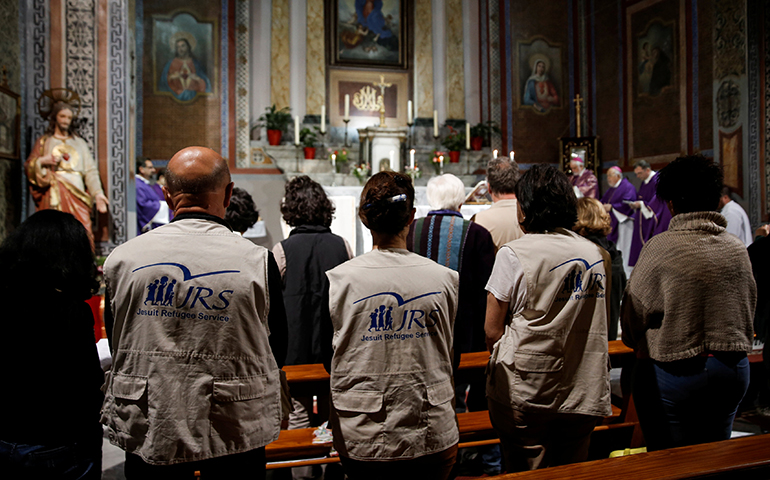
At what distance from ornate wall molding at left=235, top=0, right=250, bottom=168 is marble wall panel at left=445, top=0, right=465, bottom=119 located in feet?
13.2

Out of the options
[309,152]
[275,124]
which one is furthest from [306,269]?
[275,124]

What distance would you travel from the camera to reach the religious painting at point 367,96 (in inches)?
442

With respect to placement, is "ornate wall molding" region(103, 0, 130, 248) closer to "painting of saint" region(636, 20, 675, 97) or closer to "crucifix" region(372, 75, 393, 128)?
"crucifix" region(372, 75, 393, 128)

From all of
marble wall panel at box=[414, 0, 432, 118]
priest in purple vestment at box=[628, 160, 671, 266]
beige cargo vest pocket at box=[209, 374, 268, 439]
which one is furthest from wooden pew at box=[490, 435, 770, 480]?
marble wall panel at box=[414, 0, 432, 118]

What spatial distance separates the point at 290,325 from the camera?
2.95 meters

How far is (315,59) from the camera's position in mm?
10922

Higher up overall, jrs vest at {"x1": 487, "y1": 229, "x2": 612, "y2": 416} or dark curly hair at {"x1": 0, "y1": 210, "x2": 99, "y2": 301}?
dark curly hair at {"x1": 0, "y1": 210, "x2": 99, "y2": 301}

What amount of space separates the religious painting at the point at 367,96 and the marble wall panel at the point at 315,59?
310 mm

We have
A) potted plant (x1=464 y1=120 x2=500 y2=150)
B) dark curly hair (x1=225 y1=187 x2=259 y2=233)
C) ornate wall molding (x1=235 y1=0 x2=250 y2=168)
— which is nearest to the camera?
dark curly hair (x1=225 y1=187 x2=259 y2=233)

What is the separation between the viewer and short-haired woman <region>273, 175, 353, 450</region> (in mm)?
2936

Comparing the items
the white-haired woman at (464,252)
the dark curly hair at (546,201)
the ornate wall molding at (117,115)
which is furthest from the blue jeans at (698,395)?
the ornate wall molding at (117,115)

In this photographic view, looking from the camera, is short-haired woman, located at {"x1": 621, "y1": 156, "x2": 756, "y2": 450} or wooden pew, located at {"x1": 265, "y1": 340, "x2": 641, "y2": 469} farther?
wooden pew, located at {"x1": 265, "y1": 340, "x2": 641, "y2": 469}

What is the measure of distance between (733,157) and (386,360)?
9234 millimetres

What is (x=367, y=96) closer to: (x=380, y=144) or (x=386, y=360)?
(x=380, y=144)
